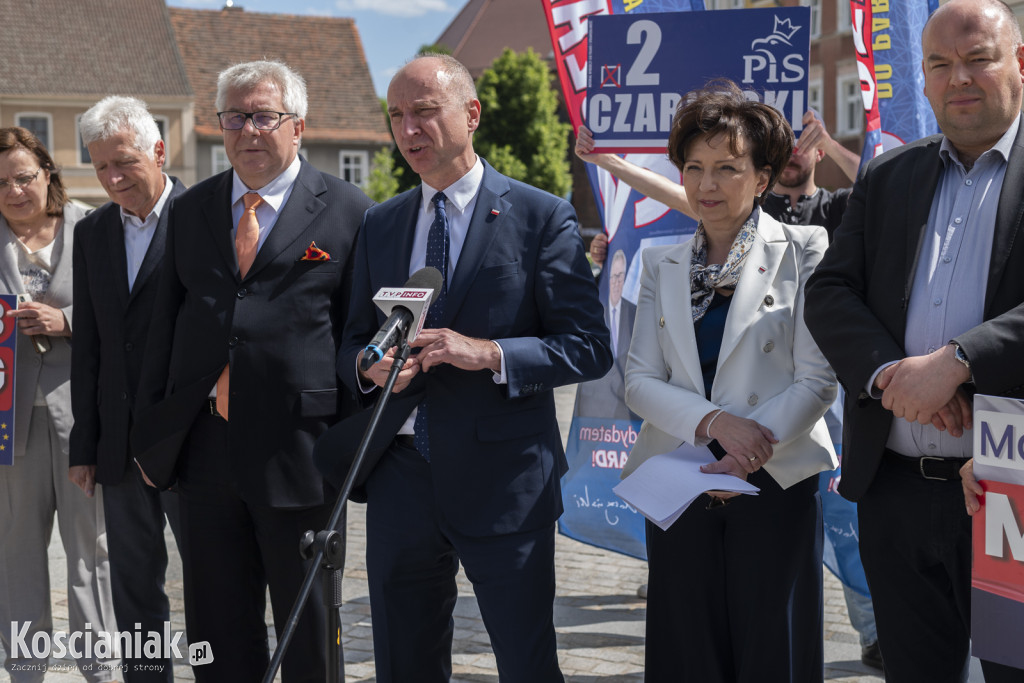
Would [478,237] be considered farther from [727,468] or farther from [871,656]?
[871,656]

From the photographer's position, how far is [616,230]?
5547mm

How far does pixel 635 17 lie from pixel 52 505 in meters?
3.52

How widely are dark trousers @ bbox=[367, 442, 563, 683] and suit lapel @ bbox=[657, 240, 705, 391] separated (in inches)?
27.7

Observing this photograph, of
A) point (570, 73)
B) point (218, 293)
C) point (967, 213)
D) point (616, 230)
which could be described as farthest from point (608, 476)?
point (967, 213)

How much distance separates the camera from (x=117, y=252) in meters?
4.46

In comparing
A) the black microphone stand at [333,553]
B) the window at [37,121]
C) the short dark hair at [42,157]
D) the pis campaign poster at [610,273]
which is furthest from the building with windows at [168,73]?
the black microphone stand at [333,553]

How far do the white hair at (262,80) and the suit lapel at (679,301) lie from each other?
1.52 meters

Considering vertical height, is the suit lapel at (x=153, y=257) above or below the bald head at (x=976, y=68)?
below

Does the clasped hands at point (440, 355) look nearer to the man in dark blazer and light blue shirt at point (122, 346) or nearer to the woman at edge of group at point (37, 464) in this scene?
the man in dark blazer and light blue shirt at point (122, 346)

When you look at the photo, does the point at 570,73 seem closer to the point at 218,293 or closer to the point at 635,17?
the point at 635,17

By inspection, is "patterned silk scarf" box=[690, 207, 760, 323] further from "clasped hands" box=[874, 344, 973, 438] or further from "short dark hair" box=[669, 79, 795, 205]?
"clasped hands" box=[874, 344, 973, 438]

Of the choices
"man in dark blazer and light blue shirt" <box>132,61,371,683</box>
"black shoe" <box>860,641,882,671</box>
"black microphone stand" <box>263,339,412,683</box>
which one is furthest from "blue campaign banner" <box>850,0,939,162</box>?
"black microphone stand" <box>263,339,412,683</box>

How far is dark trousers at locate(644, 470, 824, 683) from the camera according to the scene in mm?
3221

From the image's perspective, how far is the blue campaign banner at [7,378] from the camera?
469cm
